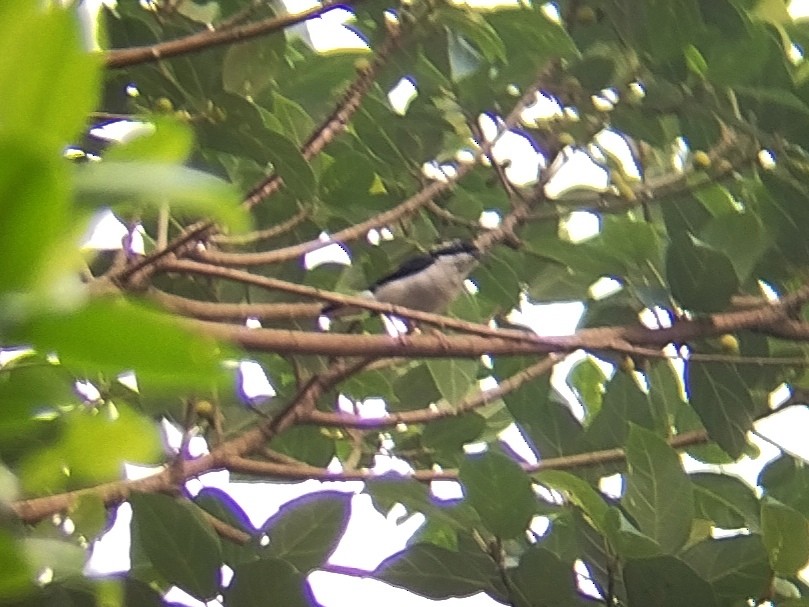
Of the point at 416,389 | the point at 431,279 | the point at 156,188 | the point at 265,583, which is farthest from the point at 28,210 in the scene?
the point at 431,279

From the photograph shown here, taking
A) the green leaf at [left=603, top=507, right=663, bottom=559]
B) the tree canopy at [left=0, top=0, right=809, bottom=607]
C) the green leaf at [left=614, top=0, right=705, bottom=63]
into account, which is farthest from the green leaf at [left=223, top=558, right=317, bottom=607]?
the green leaf at [left=614, top=0, right=705, bottom=63]

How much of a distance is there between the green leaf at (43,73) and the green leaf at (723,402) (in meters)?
0.79

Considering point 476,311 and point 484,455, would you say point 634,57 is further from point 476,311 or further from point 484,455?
point 484,455

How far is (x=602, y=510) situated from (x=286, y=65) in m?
0.52

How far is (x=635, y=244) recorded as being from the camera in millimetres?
860

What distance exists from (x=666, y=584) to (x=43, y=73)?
0.61m

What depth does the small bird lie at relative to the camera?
109cm

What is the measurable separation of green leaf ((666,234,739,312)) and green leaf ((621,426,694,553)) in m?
0.15

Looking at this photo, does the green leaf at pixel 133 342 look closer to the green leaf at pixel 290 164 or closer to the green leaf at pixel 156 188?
the green leaf at pixel 156 188

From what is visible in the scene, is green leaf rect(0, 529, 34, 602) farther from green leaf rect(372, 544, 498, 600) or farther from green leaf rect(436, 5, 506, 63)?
green leaf rect(436, 5, 506, 63)

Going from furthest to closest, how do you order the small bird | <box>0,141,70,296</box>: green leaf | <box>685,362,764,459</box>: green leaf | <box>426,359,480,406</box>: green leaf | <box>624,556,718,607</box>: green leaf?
the small bird
<box>426,359,480,406</box>: green leaf
<box>685,362,764,459</box>: green leaf
<box>624,556,718,607</box>: green leaf
<box>0,141,70,296</box>: green leaf

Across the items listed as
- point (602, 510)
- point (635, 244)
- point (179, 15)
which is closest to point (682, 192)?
point (635, 244)

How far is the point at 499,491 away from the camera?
27.9 inches

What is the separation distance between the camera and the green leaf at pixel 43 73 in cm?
14
